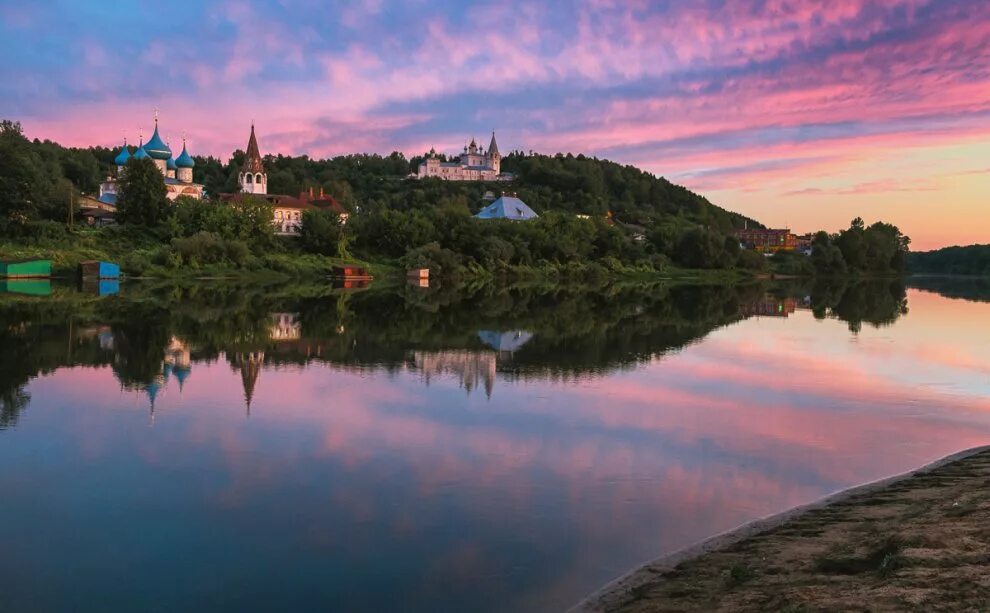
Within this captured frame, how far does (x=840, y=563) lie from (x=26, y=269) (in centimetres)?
5631

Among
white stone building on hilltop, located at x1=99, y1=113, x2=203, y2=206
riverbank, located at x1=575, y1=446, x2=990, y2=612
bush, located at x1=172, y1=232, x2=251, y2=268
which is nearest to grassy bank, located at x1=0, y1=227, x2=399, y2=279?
bush, located at x1=172, y1=232, x2=251, y2=268

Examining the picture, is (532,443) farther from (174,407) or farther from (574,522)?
(174,407)

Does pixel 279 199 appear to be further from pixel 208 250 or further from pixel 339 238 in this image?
pixel 208 250

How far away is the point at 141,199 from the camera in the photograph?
6662 cm

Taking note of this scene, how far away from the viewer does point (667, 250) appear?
95125mm

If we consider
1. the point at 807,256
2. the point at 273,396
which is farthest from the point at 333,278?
the point at 807,256

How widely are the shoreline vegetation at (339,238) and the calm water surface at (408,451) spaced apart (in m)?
35.3

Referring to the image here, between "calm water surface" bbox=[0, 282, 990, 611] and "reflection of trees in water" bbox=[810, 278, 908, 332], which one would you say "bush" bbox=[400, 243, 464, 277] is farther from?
"calm water surface" bbox=[0, 282, 990, 611]

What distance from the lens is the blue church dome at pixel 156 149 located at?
3730 inches

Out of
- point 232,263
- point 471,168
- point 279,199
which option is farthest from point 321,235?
point 471,168

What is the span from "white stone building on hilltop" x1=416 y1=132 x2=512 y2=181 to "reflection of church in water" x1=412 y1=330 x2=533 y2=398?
146 metres

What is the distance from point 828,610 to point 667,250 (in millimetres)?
91883

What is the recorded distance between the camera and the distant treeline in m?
161

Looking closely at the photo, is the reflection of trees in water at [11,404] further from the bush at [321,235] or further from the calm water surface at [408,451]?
the bush at [321,235]
